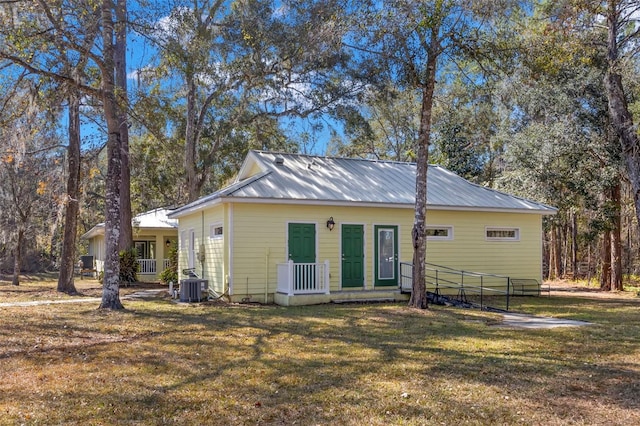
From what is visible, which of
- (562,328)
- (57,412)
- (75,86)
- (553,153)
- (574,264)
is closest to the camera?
(57,412)

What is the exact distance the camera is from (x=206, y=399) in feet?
16.4

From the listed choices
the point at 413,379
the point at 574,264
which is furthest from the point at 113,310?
the point at 574,264

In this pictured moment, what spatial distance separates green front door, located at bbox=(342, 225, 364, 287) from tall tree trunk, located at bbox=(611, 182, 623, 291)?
9950mm

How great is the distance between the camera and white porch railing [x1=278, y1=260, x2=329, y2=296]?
12.9m

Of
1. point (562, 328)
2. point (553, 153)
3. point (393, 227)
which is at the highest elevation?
point (553, 153)

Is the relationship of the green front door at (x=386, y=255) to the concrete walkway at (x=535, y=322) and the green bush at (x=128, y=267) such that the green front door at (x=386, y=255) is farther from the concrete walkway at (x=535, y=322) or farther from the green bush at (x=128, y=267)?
the green bush at (x=128, y=267)

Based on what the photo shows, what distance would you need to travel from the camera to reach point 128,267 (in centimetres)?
1962

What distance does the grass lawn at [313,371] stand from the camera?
4.61m

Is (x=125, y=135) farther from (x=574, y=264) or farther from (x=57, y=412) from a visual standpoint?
(x=574, y=264)

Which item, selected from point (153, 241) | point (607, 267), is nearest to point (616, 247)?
→ point (607, 267)

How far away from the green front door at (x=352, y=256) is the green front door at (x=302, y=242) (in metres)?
0.87

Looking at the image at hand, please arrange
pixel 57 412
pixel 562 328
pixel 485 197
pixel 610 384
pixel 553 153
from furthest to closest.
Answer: pixel 553 153 < pixel 485 197 < pixel 562 328 < pixel 610 384 < pixel 57 412

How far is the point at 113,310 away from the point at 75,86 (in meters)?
4.69

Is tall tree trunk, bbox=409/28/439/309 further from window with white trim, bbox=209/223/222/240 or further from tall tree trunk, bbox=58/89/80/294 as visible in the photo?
tall tree trunk, bbox=58/89/80/294
